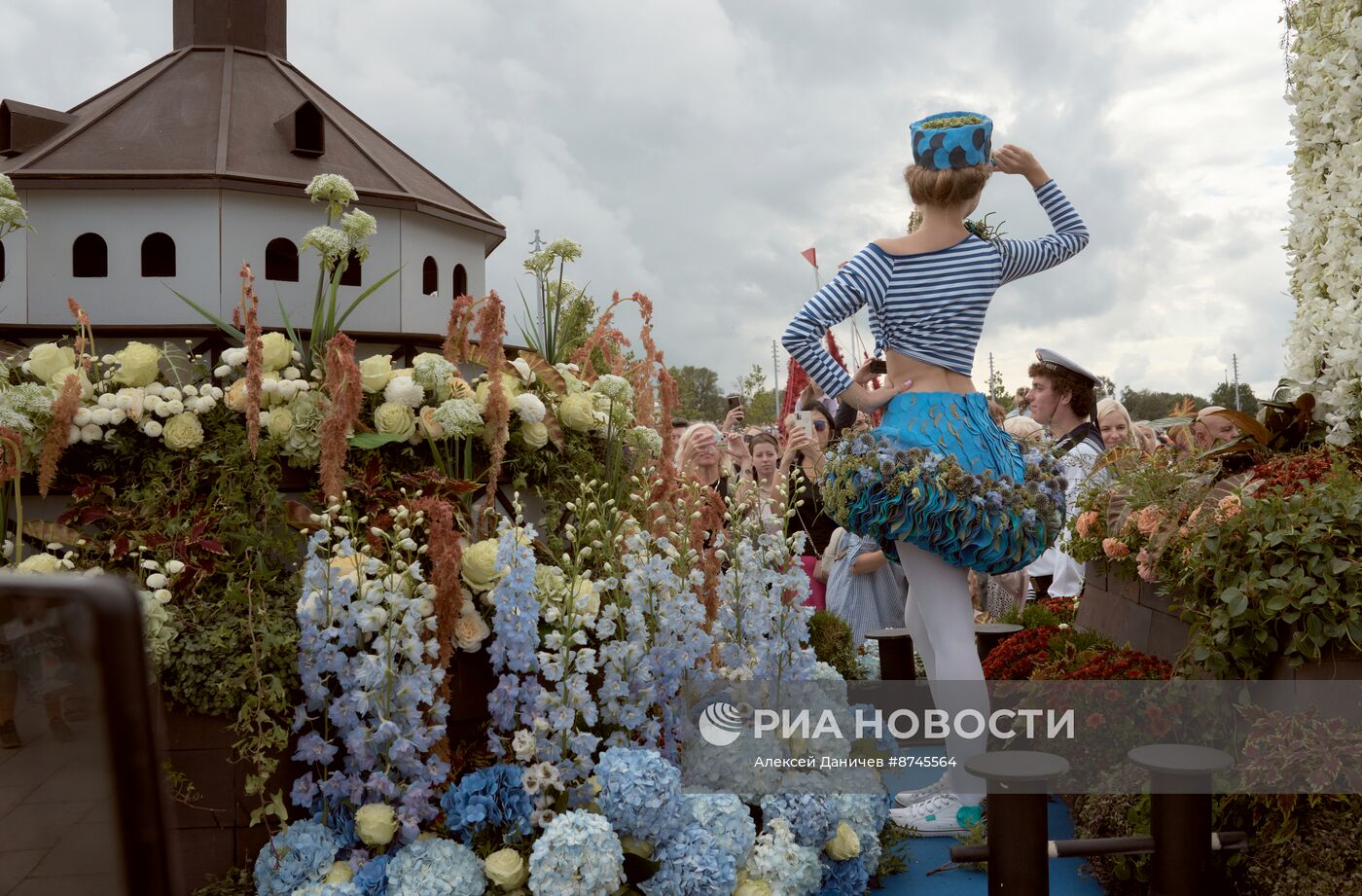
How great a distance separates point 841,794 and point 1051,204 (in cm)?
228

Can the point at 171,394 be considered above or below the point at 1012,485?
above

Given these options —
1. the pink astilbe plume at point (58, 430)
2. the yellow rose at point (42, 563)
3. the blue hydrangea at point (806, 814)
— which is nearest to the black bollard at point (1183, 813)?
the blue hydrangea at point (806, 814)

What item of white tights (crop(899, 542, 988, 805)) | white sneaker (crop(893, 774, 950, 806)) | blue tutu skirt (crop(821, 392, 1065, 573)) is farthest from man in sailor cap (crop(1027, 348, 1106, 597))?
white tights (crop(899, 542, 988, 805))

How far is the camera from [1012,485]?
3584mm

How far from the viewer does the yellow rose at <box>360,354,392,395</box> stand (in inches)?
151

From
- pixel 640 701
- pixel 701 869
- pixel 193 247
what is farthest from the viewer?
pixel 193 247

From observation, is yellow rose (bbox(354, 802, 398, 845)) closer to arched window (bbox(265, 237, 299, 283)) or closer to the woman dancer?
the woman dancer

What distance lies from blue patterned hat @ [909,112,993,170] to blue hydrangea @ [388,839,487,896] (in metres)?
2.63

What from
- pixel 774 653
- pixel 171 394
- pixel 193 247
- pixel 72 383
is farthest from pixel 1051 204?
pixel 193 247

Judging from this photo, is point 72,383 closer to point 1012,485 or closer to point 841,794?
point 841,794

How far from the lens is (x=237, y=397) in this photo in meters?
3.68

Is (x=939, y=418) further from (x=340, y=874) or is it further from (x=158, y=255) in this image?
(x=158, y=255)

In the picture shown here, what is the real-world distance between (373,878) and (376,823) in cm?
15

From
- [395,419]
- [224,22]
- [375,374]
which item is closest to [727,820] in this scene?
[395,419]
